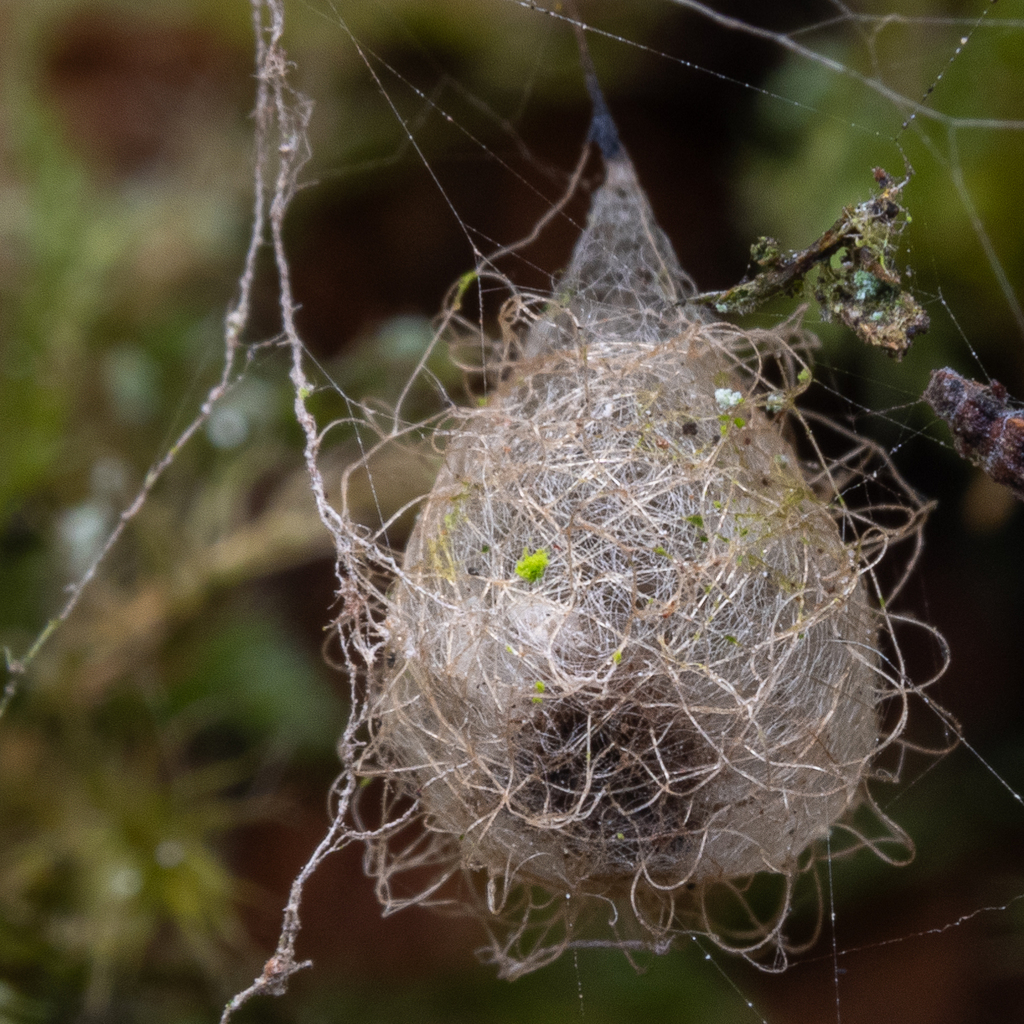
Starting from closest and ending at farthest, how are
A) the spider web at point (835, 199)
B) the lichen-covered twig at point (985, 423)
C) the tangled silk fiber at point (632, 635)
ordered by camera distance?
the lichen-covered twig at point (985, 423) → the tangled silk fiber at point (632, 635) → the spider web at point (835, 199)

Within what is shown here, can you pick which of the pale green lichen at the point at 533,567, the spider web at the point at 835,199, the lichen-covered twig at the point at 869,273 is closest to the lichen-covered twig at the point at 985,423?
the lichen-covered twig at the point at 869,273

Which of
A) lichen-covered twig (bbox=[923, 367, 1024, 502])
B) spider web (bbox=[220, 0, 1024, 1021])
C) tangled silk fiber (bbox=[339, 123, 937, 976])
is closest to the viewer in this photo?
lichen-covered twig (bbox=[923, 367, 1024, 502])

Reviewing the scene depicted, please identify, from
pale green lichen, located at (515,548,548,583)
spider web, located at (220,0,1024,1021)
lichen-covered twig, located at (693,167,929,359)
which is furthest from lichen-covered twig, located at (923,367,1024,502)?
spider web, located at (220,0,1024,1021)

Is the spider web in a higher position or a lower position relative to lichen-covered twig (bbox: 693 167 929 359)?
lower

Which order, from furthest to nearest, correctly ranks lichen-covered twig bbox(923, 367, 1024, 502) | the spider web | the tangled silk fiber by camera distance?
the spider web
the tangled silk fiber
lichen-covered twig bbox(923, 367, 1024, 502)

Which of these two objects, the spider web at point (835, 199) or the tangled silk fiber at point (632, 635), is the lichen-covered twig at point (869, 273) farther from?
the spider web at point (835, 199)

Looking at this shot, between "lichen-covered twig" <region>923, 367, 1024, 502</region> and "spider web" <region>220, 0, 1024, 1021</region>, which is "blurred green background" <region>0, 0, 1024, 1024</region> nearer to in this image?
"spider web" <region>220, 0, 1024, 1021</region>

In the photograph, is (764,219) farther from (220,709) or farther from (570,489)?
(220,709)
